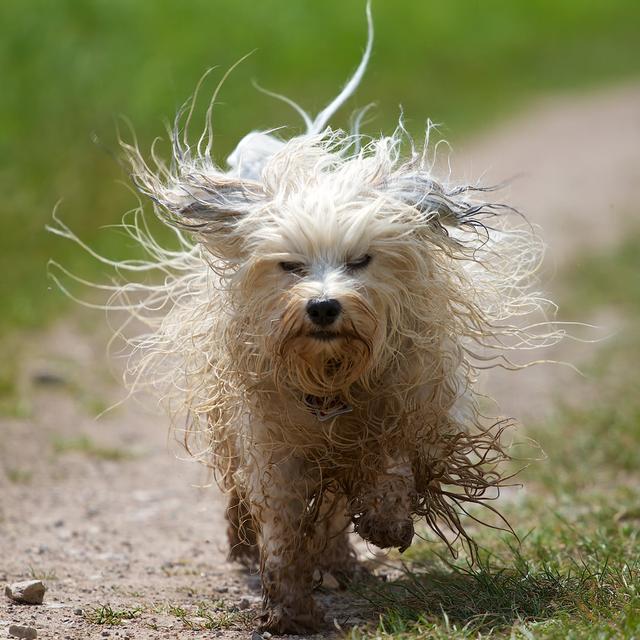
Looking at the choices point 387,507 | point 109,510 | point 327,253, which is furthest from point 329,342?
point 109,510

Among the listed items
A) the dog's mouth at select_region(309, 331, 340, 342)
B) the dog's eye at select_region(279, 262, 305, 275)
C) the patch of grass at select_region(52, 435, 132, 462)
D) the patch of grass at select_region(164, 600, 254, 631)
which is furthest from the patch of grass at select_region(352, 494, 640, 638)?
the patch of grass at select_region(52, 435, 132, 462)

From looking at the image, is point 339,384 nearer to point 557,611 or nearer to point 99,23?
point 557,611

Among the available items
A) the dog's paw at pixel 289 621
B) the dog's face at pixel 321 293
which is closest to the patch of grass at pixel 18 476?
the dog's paw at pixel 289 621

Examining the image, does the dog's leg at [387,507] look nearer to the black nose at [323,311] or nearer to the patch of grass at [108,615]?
Result: the black nose at [323,311]

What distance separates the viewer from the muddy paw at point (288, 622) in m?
4.18

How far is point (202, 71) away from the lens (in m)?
13.3

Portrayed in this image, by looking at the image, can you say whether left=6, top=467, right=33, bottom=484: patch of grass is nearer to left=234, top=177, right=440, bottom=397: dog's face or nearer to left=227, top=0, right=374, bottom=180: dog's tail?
left=227, top=0, right=374, bottom=180: dog's tail

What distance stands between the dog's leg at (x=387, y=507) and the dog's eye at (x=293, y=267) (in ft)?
2.25

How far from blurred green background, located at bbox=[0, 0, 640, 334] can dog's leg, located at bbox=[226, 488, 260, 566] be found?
3.88ft

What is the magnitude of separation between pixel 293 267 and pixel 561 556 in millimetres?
1520

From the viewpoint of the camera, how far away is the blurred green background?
9.99m

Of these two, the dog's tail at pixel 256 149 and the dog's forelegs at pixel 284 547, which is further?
the dog's tail at pixel 256 149

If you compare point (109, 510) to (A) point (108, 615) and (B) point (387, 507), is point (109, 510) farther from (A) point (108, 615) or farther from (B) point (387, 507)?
(B) point (387, 507)

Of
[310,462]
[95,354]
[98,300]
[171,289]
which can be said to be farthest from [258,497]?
[98,300]
